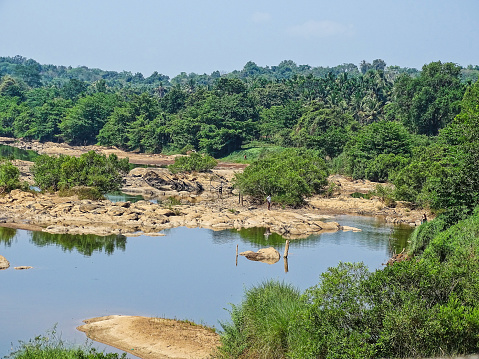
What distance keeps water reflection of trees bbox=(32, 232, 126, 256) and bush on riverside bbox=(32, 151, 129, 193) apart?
8647mm

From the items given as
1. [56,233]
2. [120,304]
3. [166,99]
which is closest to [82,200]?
[56,233]

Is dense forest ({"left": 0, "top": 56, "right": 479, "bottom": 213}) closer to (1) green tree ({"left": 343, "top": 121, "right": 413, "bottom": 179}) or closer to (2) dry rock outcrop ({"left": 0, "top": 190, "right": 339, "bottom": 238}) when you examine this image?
(1) green tree ({"left": 343, "top": 121, "right": 413, "bottom": 179})

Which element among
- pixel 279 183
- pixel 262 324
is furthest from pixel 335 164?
pixel 262 324

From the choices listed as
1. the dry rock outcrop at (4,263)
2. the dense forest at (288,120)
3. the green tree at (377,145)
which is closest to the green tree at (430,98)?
the dense forest at (288,120)

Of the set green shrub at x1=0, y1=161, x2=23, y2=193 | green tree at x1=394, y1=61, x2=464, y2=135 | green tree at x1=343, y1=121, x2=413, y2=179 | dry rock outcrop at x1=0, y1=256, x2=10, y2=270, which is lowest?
dry rock outcrop at x1=0, y1=256, x2=10, y2=270

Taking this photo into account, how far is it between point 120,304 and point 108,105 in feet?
266

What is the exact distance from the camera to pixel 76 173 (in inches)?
1759

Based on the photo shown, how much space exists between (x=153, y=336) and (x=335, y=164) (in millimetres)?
48940

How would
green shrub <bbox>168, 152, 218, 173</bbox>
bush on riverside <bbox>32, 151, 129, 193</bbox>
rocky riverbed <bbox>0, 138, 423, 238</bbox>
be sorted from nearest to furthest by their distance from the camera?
rocky riverbed <bbox>0, 138, 423, 238</bbox>
bush on riverside <bbox>32, 151, 129, 193</bbox>
green shrub <bbox>168, 152, 218, 173</bbox>

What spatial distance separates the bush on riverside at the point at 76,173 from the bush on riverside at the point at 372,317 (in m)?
27.8

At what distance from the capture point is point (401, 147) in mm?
60281

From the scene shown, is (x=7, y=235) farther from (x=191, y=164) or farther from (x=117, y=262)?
(x=191, y=164)

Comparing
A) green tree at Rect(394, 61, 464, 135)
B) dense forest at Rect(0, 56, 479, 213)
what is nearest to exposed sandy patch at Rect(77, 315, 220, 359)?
dense forest at Rect(0, 56, 479, 213)

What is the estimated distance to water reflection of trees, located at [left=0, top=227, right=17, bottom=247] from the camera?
113ft
